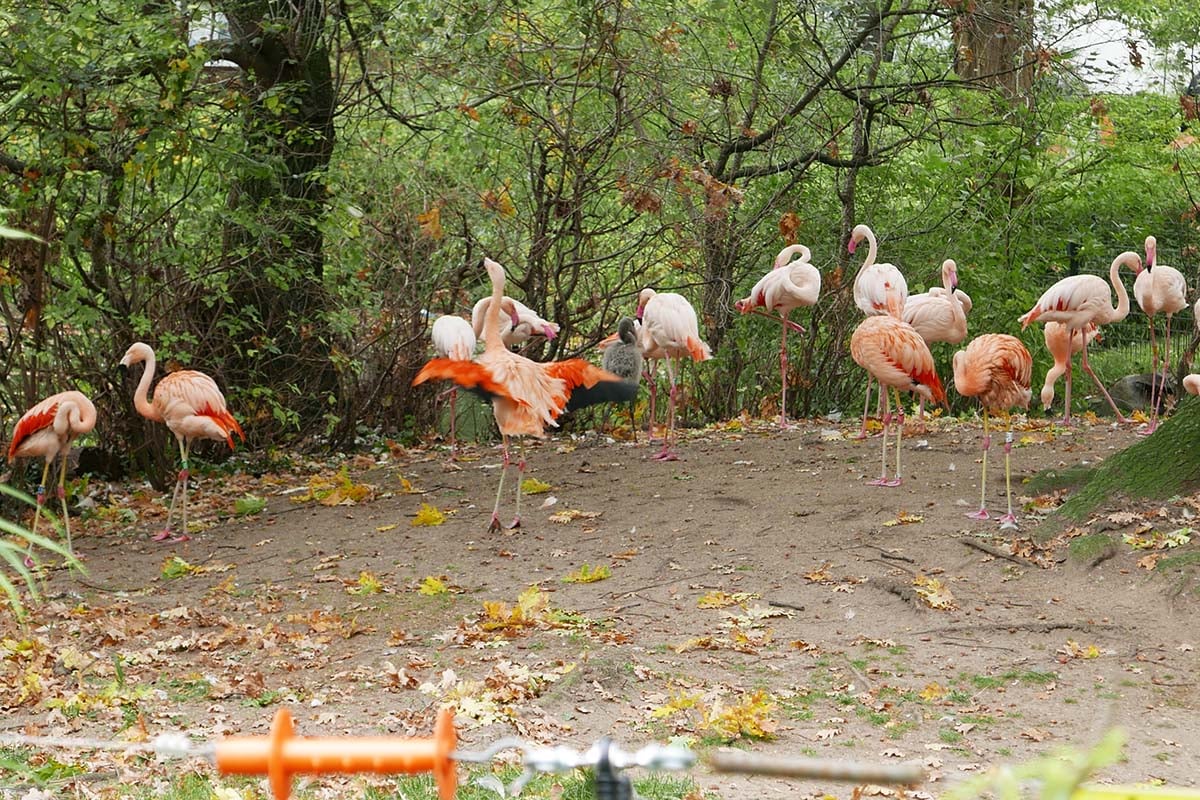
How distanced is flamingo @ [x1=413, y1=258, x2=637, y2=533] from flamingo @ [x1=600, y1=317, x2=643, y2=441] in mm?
2069

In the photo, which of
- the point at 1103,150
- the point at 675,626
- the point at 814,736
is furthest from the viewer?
the point at 1103,150

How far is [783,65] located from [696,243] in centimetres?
193

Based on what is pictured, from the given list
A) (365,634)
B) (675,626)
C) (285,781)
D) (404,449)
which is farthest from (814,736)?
(404,449)

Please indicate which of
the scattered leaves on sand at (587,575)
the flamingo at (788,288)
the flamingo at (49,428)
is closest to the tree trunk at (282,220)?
the flamingo at (49,428)

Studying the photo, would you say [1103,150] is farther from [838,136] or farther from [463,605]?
[463,605]

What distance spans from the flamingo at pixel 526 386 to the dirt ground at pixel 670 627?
0.78m

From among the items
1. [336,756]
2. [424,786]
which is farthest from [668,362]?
[336,756]

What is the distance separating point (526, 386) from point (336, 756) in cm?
652

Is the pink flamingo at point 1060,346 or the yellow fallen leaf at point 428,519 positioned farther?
the pink flamingo at point 1060,346

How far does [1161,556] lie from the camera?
6.67 m

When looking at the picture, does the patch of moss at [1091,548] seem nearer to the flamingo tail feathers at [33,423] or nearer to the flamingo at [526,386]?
the flamingo at [526,386]

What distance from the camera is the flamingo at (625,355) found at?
412 inches

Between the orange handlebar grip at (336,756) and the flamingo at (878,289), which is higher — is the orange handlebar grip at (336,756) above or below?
below

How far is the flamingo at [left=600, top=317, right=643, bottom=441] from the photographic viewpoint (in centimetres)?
1048
